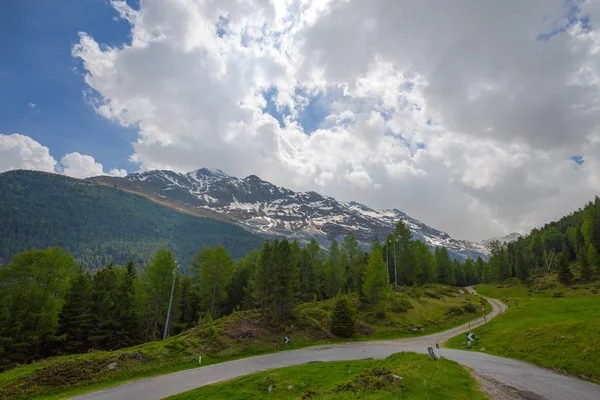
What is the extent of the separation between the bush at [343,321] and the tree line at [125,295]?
6138mm

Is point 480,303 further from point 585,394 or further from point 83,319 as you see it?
point 83,319

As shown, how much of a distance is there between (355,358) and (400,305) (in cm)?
2598

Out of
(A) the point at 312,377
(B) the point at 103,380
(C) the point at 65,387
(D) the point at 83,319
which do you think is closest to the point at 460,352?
(A) the point at 312,377

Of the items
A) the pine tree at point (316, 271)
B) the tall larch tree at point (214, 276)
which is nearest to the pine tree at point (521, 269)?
the pine tree at point (316, 271)

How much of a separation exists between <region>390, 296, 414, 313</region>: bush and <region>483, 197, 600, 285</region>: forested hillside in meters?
51.5

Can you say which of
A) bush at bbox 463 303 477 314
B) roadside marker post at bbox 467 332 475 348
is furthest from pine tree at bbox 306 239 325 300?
roadside marker post at bbox 467 332 475 348

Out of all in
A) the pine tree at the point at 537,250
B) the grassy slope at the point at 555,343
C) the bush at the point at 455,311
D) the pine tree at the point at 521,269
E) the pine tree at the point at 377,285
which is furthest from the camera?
the pine tree at the point at 537,250

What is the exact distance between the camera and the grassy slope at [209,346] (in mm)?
24188

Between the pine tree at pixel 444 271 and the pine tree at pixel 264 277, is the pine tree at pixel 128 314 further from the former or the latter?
the pine tree at pixel 444 271

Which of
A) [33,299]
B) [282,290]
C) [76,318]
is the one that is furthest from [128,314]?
[282,290]

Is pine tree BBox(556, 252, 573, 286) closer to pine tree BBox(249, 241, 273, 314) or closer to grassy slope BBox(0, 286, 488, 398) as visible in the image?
grassy slope BBox(0, 286, 488, 398)

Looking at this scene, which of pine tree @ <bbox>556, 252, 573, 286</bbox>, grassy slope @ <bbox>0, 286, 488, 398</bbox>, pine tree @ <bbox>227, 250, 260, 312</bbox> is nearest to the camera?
grassy slope @ <bbox>0, 286, 488, 398</bbox>

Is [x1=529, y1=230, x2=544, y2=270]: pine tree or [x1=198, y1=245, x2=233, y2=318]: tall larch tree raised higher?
[x1=529, y1=230, x2=544, y2=270]: pine tree

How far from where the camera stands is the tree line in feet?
129
